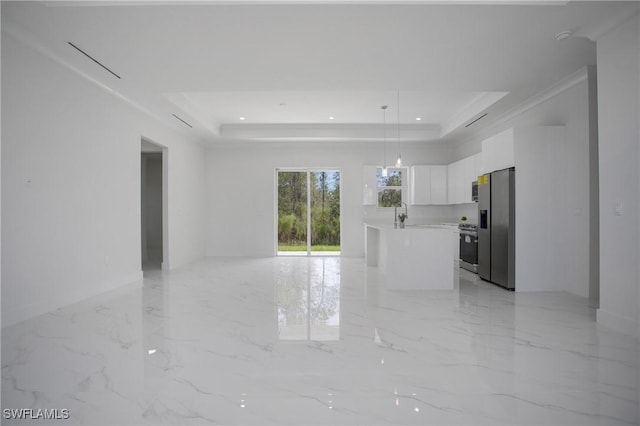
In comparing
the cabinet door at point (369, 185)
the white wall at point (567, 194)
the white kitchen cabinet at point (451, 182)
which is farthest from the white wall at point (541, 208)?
the cabinet door at point (369, 185)

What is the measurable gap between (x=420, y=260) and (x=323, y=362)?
2668mm

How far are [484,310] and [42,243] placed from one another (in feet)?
15.0

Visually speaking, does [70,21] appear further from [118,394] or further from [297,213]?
[297,213]

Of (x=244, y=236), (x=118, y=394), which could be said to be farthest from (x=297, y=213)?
(x=118, y=394)

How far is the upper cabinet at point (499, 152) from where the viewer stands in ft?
15.0

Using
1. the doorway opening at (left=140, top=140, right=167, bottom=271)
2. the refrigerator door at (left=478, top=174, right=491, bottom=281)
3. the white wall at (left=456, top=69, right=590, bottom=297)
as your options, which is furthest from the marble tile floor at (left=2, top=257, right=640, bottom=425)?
the doorway opening at (left=140, top=140, right=167, bottom=271)

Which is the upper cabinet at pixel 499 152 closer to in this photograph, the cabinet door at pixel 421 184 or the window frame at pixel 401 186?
the cabinet door at pixel 421 184

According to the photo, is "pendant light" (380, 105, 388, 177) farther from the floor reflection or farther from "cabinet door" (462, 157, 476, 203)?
the floor reflection

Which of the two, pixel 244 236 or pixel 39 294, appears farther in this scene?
pixel 244 236

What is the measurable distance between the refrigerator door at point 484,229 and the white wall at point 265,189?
2878 mm

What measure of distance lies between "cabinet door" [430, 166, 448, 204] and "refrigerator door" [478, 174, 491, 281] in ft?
8.33

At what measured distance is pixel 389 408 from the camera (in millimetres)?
1785

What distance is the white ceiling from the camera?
9.00 ft

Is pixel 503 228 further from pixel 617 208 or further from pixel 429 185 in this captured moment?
pixel 429 185
